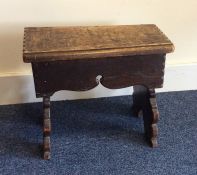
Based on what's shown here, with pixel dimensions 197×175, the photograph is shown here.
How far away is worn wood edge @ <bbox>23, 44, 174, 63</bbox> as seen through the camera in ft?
A: 3.51

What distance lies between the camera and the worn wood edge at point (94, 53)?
107cm

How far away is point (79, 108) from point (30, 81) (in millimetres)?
291

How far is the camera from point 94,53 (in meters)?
1.10

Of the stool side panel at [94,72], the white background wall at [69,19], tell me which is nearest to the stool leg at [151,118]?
the stool side panel at [94,72]

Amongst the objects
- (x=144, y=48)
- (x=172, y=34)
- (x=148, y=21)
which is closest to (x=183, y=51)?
(x=172, y=34)

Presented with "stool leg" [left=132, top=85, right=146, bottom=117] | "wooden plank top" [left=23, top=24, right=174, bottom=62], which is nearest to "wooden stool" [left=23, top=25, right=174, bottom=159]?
"wooden plank top" [left=23, top=24, right=174, bottom=62]

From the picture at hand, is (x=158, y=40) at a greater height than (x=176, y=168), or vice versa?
(x=158, y=40)

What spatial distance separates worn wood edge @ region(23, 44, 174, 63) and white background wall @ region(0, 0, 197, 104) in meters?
0.39

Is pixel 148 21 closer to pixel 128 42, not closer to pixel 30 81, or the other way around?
pixel 128 42

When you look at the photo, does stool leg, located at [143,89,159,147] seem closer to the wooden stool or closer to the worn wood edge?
the wooden stool

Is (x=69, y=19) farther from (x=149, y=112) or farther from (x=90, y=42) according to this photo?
(x=149, y=112)

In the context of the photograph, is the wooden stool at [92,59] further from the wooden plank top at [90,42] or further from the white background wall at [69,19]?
the white background wall at [69,19]

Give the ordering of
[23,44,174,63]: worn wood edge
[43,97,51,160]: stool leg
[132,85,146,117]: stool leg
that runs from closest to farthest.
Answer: [23,44,174,63]: worn wood edge
[43,97,51,160]: stool leg
[132,85,146,117]: stool leg

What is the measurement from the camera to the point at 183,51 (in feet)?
5.31
